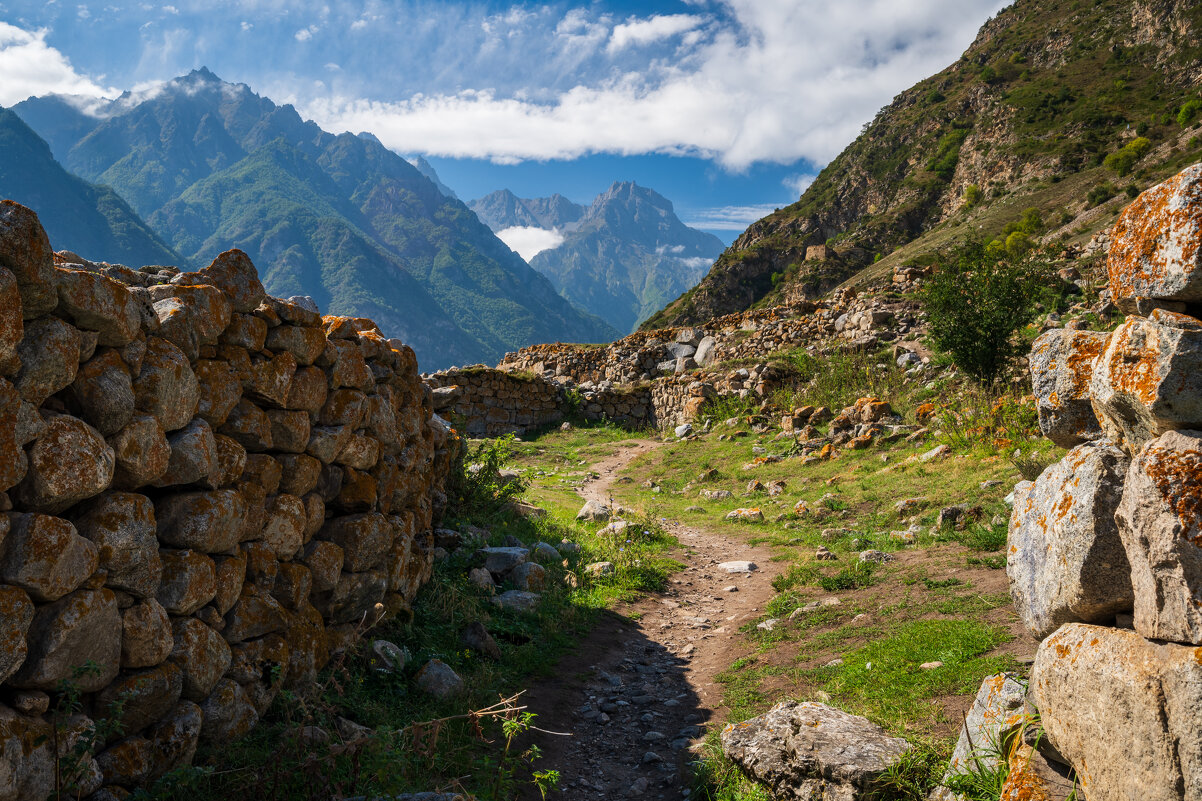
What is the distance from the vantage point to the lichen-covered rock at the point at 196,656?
3611mm

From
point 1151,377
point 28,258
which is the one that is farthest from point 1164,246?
point 28,258

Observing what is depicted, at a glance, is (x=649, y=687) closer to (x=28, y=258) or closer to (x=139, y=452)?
(x=139, y=452)

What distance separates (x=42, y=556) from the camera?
2.81m

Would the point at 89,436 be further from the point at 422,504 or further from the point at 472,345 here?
the point at 472,345

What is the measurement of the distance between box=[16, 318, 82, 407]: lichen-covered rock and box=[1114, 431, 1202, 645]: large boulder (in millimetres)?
4460

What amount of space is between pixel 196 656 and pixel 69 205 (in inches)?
6351

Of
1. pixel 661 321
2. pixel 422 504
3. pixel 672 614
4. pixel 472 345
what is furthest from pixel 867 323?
pixel 472 345

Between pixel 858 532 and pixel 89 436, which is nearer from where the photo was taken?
pixel 89 436

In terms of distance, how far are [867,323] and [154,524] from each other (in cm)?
1783

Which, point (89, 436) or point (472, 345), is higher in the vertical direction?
point (472, 345)

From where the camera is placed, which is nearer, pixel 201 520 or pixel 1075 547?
pixel 1075 547

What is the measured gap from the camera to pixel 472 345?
569 ft

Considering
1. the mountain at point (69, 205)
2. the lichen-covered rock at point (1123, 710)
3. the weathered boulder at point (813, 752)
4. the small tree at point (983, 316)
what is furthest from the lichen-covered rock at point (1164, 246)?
the mountain at point (69, 205)

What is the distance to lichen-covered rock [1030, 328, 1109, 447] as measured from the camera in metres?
3.13
